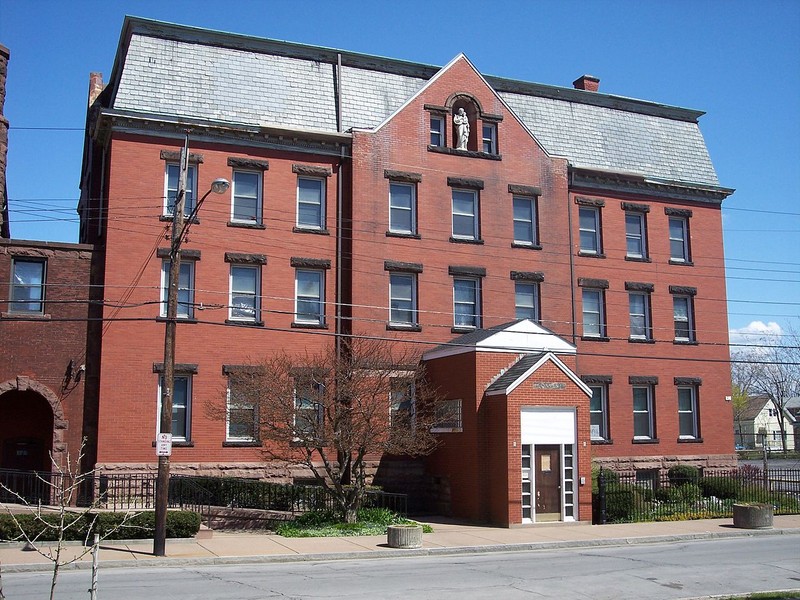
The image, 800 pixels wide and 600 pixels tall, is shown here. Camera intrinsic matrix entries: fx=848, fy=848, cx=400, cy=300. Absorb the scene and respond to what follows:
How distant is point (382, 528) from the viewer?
2423 centimetres

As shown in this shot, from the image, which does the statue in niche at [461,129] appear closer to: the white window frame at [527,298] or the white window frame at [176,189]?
the white window frame at [527,298]

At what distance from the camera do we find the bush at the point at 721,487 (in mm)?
31656

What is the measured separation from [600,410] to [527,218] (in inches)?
334

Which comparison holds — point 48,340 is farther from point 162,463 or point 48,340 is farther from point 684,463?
point 684,463

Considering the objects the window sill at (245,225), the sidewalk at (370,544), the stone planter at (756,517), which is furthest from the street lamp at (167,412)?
the stone planter at (756,517)

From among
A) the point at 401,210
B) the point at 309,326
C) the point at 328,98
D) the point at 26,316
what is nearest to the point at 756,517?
the point at 309,326

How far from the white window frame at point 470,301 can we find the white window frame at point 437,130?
18.1 feet

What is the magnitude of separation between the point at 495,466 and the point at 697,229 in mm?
17572

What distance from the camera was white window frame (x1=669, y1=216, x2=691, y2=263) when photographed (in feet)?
124

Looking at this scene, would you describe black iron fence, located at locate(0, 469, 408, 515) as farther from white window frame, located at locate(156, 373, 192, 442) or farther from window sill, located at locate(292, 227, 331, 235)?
window sill, located at locate(292, 227, 331, 235)

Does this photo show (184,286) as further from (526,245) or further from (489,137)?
(489,137)

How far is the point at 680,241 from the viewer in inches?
1501

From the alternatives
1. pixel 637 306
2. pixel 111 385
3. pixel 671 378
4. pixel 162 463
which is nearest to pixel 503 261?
pixel 637 306

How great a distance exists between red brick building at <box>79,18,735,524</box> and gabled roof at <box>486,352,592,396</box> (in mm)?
96
